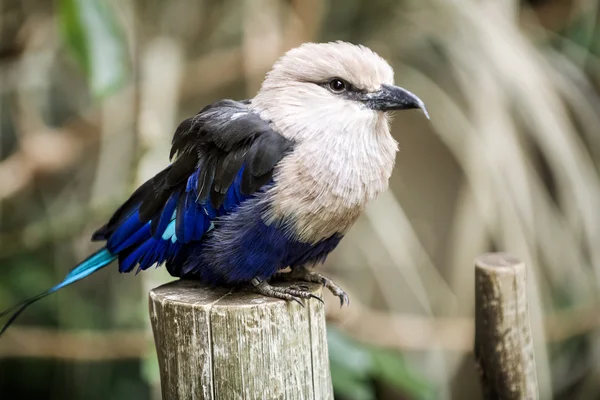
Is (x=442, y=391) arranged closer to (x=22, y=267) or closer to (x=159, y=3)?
(x=22, y=267)

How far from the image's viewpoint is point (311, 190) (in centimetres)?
183

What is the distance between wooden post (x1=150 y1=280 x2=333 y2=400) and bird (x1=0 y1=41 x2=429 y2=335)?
3.5 inches

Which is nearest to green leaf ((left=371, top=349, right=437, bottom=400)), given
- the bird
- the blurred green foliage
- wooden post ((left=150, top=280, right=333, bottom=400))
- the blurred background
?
the blurred green foliage

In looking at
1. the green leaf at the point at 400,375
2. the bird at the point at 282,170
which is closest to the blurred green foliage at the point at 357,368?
the green leaf at the point at 400,375

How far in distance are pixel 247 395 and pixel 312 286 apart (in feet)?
1.17

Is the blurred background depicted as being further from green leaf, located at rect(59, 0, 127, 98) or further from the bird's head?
the bird's head

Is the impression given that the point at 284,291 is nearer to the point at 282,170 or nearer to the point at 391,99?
the point at 282,170

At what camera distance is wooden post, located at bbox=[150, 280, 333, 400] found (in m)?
1.69

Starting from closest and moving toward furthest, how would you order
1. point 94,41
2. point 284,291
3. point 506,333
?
point 284,291
point 506,333
point 94,41

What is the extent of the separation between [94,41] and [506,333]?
1.31 metres

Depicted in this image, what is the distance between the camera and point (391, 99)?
1912mm

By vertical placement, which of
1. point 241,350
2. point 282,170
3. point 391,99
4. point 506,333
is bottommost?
point 506,333

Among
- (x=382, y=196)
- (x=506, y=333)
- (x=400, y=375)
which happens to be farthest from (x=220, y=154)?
(x=382, y=196)

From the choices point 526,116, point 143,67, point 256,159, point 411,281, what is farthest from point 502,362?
point 143,67
